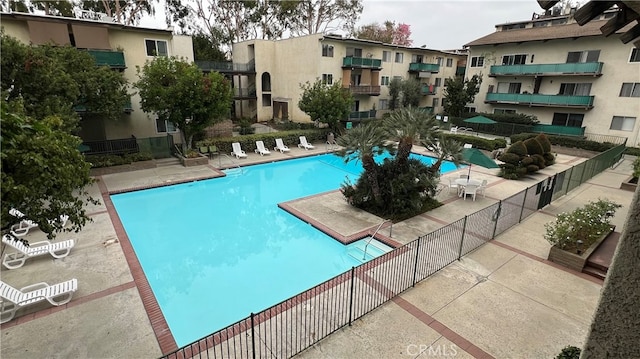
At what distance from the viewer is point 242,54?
3706cm

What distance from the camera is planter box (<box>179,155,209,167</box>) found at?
813 inches

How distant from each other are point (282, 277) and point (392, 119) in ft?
25.3

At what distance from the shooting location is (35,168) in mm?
4879

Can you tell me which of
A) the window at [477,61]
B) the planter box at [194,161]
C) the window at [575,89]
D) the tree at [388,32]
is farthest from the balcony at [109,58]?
the tree at [388,32]

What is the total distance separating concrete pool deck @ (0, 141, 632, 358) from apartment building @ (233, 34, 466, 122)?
78.6 ft

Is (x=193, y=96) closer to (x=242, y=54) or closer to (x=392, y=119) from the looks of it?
(x=392, y=119)

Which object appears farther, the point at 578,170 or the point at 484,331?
the point at 578,170

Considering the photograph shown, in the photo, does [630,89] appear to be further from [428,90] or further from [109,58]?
[109,58]

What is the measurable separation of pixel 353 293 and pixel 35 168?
6.85 metres

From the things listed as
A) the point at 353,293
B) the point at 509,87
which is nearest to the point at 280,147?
the point at 353,293

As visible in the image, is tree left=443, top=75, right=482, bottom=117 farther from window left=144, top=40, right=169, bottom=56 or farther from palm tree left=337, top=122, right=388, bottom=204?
window left=144, top=40, right=169, bottom=56

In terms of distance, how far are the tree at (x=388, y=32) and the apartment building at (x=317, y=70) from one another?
52.4 feet

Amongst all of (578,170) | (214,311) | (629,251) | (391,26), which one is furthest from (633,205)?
(391,26)

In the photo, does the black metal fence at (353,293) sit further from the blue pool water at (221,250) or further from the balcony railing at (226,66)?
the balcony railing at (226,66)
